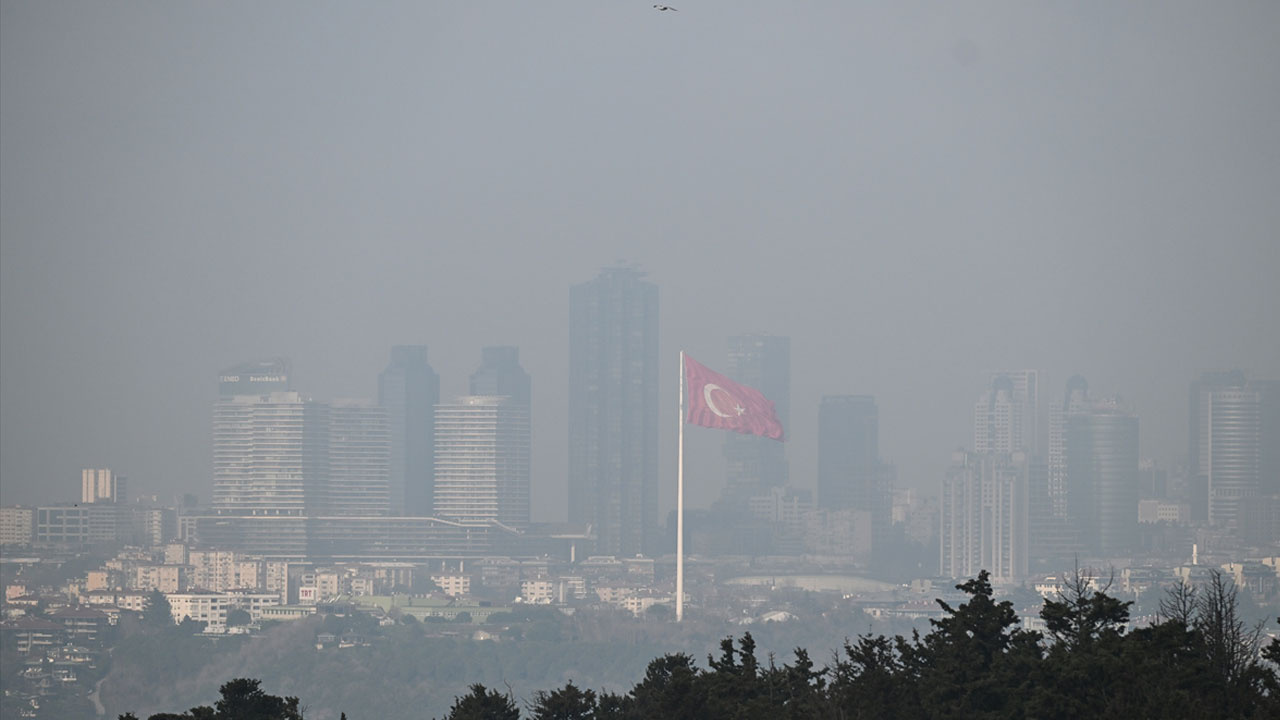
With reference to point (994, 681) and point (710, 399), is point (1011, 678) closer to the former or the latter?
point (994, 681)

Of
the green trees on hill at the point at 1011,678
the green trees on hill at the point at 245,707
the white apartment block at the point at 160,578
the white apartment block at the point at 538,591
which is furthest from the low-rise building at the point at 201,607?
the green trees on hill at the point at 1011,678

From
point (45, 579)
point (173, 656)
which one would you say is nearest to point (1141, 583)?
point (173, 656)

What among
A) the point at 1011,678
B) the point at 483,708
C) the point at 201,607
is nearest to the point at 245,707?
the point at 483,708

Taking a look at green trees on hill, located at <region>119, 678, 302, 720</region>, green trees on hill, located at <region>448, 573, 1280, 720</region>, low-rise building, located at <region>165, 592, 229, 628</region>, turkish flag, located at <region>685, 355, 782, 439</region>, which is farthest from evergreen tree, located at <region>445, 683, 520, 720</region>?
low-rise building, located at <region>165, 592, 229, 628</region>

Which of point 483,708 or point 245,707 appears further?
point 483,708

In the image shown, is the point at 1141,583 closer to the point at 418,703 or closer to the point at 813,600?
the point at 813,600

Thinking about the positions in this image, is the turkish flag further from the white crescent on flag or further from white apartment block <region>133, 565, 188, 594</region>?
white apartment block <region>133, 565, 188, 594</region>

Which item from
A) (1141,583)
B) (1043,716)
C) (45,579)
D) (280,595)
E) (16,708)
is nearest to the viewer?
(1043,716)
